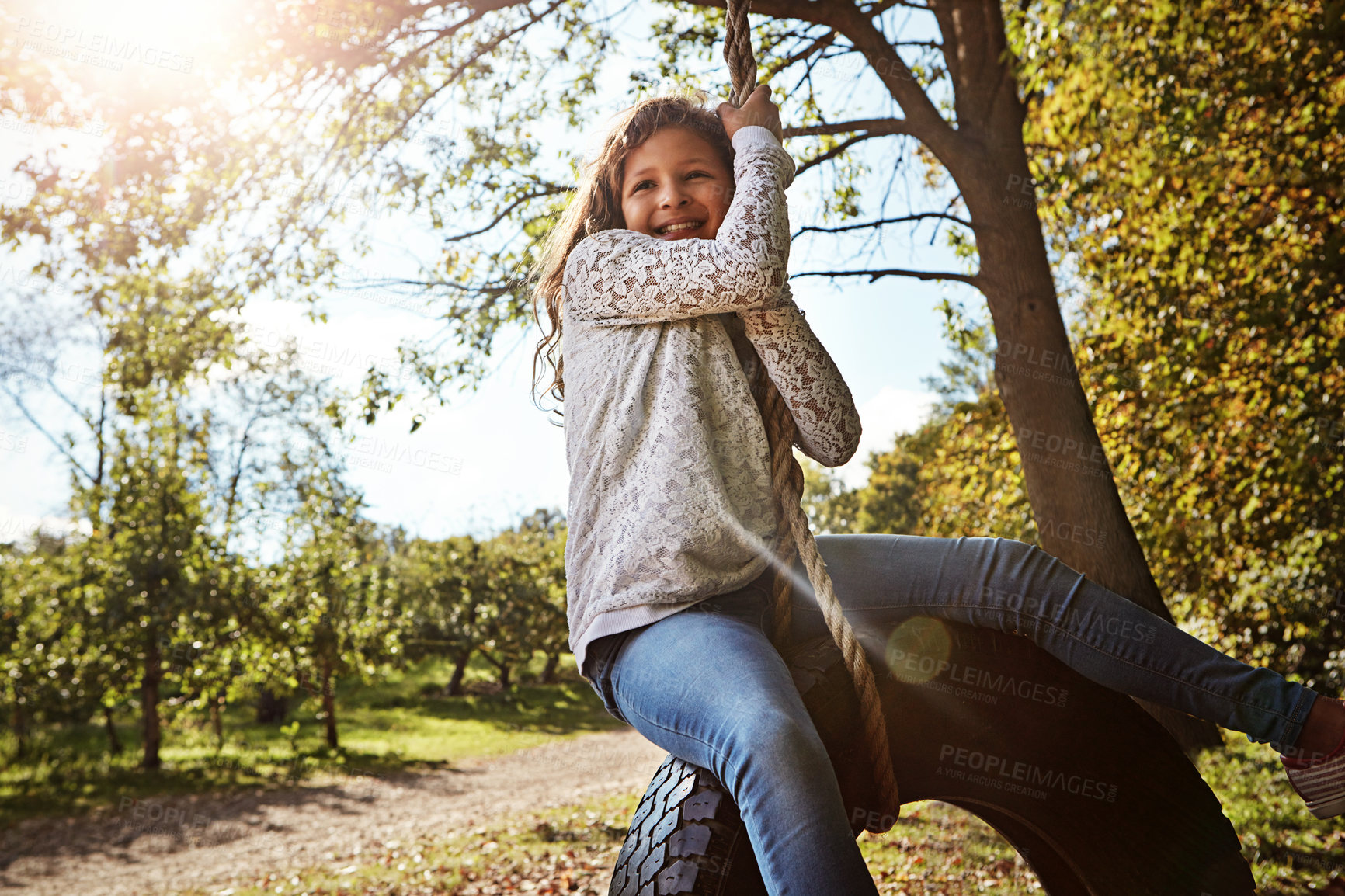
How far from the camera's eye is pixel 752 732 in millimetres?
1356

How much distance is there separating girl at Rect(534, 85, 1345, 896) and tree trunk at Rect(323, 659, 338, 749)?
49.5 ft

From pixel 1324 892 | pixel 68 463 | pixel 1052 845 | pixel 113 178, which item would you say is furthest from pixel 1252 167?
pixel 68 463

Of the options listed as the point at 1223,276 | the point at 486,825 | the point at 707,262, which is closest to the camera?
the point at 707,262

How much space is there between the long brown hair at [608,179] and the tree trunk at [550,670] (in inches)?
900

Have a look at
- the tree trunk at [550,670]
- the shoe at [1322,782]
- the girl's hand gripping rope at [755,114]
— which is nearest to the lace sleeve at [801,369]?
the girl's hand gripping rope at [755,114]

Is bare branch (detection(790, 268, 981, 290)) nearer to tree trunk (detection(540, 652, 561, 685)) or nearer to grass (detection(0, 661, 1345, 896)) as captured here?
grass (detection(0, 661, 1345, 896))

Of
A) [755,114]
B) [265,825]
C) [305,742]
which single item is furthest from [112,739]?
[755,114]

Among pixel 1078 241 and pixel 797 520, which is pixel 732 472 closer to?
pixel 797 520

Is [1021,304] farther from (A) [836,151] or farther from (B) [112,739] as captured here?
(B) [112,739]

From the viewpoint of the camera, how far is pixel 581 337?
204cm

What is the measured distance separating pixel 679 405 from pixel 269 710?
20.7 metres

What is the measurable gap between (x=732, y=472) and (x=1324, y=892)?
12.8 ft

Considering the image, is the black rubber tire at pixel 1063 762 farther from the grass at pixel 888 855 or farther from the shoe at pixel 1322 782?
the grass at pixel 888 855

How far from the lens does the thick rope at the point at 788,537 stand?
5.53 feet
